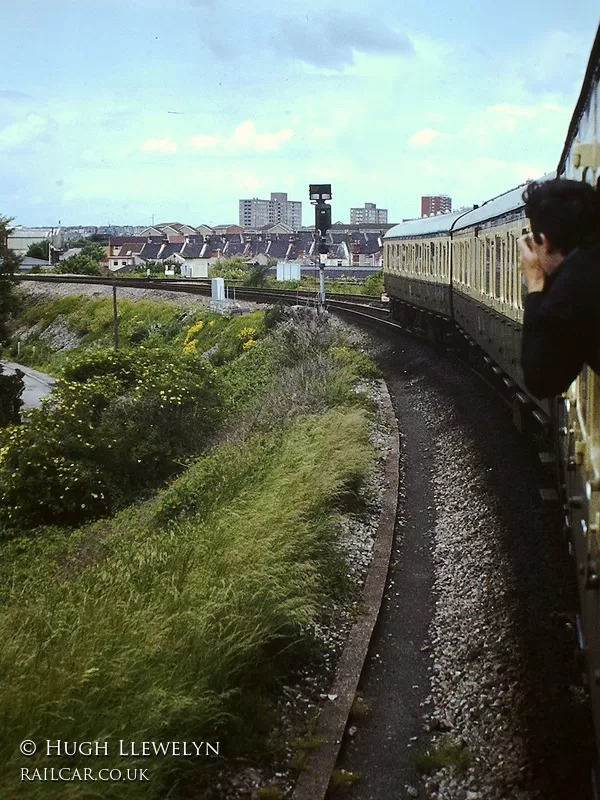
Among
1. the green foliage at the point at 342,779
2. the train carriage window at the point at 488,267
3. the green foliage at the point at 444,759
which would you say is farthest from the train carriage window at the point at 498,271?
the green foliage at the point at 342,779

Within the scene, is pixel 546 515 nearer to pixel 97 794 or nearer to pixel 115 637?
pixel 115 637

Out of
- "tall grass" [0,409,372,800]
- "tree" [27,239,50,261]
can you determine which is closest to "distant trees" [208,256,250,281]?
→ "tree" [27,239,50,261]

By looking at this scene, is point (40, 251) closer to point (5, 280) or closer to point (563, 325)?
point (5, 280)

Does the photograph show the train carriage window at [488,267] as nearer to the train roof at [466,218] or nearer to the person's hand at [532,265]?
the train roof at [466,218]

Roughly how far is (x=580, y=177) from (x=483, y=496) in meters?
5.60

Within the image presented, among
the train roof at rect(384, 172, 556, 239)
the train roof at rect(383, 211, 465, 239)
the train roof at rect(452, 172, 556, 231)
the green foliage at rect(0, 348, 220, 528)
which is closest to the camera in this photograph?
the train roof at rect(452, 172, 556, 231)

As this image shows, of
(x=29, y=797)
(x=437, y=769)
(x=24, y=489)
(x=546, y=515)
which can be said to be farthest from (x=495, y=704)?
(x=24, y=489)

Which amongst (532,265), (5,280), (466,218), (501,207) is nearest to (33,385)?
(5,280)

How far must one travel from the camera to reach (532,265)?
2451 millimetres

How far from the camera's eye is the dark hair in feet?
7.71

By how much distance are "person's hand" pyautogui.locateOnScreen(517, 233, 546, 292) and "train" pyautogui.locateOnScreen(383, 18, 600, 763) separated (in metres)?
0.31

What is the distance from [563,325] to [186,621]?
161 inches

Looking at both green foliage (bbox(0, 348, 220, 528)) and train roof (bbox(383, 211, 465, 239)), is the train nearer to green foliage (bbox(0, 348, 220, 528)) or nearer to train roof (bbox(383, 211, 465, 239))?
train roof (bbox(383, 211, 465, 239))

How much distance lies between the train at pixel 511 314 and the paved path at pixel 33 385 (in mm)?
16782
